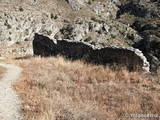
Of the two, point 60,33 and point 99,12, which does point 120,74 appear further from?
point 99,12

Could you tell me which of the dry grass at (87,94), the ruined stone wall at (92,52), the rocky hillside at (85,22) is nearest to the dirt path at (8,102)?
the dry grass at (87,94)

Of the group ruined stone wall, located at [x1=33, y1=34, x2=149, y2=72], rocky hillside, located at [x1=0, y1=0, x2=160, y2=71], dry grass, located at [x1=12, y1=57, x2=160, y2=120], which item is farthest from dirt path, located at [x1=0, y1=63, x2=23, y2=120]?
rocky hillside, located at [x1=0, y1=0, x2=160, y2=71]

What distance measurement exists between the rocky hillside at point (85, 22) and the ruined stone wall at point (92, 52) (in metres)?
55.6

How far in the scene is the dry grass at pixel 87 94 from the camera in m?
10.2

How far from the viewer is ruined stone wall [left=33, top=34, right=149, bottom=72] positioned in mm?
18766

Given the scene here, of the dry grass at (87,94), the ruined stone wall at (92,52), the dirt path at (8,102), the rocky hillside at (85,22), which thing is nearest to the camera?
the dirt path at (8,102)

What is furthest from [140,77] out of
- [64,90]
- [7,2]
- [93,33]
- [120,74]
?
[93,33]

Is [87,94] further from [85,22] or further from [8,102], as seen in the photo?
[85,22]

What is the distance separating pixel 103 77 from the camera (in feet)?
52.1

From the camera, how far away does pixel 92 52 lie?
22062mm

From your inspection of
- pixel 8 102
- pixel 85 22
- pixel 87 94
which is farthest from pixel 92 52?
pixel 85 22

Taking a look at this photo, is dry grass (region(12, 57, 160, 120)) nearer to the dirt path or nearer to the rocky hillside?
the dirt path

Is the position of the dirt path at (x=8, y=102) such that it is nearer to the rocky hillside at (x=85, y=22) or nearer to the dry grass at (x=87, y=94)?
the dry grass at (x=87, y=94)

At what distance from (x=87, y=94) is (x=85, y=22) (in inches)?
4520
